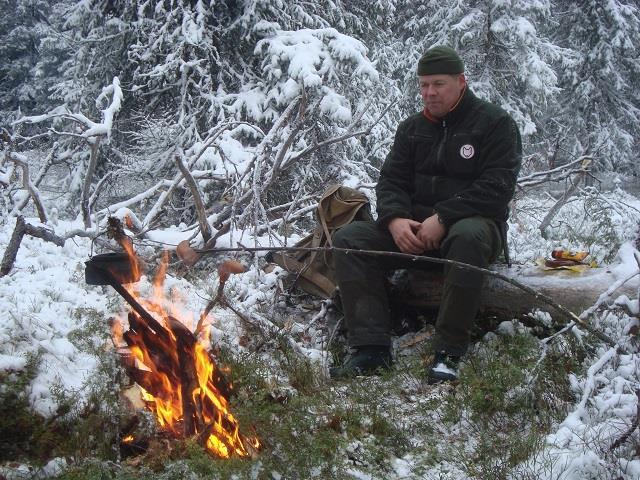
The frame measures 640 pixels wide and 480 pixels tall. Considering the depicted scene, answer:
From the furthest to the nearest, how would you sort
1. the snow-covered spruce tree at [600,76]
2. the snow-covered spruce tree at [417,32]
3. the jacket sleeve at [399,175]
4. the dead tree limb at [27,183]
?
the snow-covered spruce tree at [600,76]
the snow-covered spruce tree at [417,32]
the dead tree limb at [27,183]
the jacket sleeve at [399,175]

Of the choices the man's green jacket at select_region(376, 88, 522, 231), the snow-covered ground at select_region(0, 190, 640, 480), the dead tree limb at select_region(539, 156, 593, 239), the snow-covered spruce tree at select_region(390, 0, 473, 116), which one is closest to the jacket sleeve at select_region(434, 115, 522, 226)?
the man's green jacket at select_region(376, 88, 522, 231)

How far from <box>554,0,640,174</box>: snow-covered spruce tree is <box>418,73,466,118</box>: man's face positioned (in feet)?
54.1

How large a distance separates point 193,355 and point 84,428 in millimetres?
570

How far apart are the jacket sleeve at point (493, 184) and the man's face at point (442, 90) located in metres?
0.36

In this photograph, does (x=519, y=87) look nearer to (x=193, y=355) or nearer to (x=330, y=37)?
(x=330, y=37)

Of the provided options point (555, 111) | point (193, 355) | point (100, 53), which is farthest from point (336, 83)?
point (555, 111)

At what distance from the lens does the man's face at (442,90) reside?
378 centimetres

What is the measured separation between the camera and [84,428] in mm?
2504

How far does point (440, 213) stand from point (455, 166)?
1.45 feet

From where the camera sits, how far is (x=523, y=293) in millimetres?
3695

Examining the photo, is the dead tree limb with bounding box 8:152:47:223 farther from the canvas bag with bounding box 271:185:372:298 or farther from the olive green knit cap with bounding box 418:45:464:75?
the olive green knit cap with bounding box 418:45:464:75

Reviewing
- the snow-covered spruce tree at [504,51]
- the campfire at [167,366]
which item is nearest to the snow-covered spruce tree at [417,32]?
the snow-covered spruce tree at [504,51]

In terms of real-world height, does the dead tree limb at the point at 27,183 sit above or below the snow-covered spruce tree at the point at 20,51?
above

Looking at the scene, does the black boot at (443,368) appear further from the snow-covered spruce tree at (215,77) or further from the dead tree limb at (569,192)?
the snow-covered spruce tree at (215,77)
